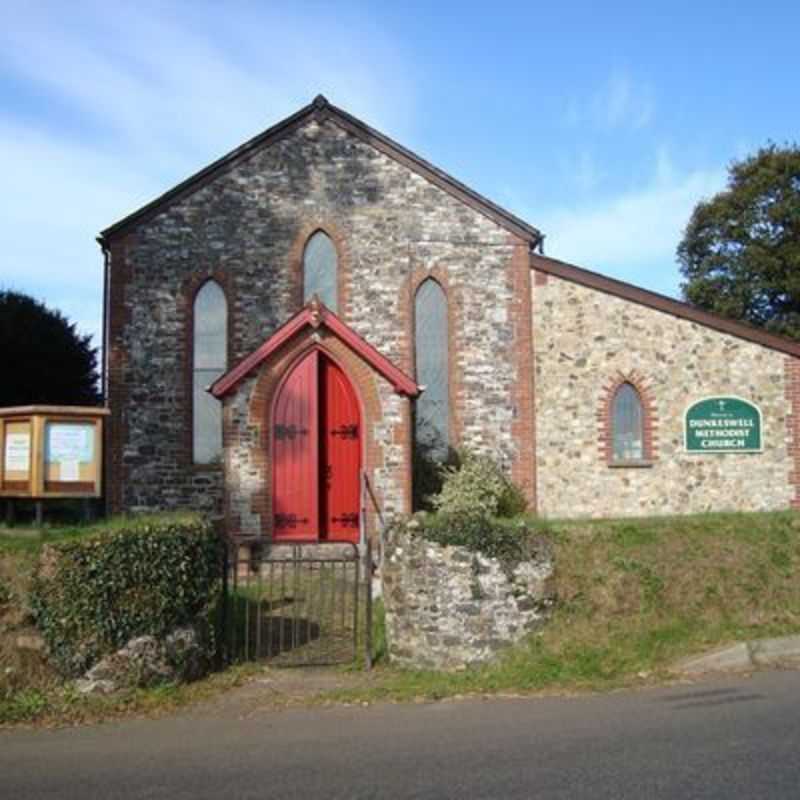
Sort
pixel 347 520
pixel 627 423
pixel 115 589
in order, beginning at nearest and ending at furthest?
1. pixel 115 589
2. pixel 347 520
3. pixel 627 423

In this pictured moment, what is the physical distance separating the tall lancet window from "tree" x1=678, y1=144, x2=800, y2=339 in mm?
24325

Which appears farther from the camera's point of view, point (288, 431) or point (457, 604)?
point (288, 431)

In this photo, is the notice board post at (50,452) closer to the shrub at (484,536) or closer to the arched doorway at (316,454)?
the shrub at (484,536)

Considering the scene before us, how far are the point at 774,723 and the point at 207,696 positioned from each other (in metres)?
5.07

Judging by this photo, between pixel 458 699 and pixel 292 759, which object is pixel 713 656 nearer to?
pixel 458 699

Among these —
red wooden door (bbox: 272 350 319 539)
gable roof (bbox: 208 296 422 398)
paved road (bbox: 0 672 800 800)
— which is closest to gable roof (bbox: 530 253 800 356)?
gable roof (bbox: 208 296 422 398)

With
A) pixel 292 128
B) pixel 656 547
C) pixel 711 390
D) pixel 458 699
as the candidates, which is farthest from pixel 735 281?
pixel 458 699

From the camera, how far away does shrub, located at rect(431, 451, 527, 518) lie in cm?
1723

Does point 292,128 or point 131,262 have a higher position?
point 292,128

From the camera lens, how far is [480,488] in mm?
17766

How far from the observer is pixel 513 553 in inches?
428

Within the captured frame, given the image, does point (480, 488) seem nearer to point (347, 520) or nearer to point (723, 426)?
point (347, 520)

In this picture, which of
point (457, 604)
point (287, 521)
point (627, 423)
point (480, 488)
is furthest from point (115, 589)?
point (627, 423)

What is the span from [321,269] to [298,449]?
4374 mm
